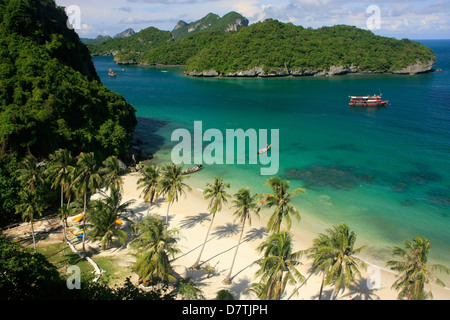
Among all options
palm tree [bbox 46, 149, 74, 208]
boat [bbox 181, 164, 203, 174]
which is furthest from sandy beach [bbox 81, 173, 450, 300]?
boat [bbox 181, 164, 203, 174]

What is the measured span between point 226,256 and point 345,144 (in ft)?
172

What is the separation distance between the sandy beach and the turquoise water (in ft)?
16.6

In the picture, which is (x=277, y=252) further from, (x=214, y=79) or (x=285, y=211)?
(x=214, y=79)

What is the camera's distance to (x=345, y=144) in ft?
243

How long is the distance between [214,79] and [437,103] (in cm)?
11770

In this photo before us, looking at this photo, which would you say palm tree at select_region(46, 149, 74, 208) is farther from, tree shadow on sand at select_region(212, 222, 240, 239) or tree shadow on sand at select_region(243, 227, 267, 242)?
tree shadow on sand at select_region(243, 227, 267, 242)

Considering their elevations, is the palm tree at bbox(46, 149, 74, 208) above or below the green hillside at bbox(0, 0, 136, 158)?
below

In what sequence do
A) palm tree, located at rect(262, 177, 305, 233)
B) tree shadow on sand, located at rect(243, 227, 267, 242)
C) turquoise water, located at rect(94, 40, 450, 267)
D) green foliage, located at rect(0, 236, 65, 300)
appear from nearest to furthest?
green foliage, located at rect(0, 236, 65, 300)
palm tree, located at rect(262, 177, 305, 233)
tree shadow on sand, located at rect(243, 227, 267, 242)
turquoise water, located at rect(94, 40, 450, 267)

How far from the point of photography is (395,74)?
18375 cm

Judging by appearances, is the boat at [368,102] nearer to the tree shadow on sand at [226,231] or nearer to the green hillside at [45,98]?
the green hillside at [45,98]

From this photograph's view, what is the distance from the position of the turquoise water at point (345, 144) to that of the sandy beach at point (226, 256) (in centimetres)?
507

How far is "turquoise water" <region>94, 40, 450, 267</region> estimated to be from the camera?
142 ft

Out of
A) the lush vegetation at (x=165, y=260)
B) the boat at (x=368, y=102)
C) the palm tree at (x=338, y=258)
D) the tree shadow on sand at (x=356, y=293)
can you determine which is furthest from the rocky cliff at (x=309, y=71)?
the palm tree at (x=338, y=258)

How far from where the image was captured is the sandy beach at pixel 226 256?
1165 inches
